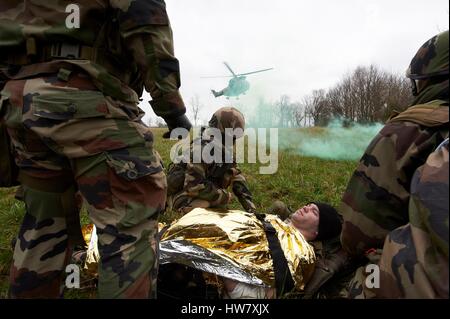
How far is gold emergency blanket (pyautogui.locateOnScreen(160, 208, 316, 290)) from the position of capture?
8.63ft

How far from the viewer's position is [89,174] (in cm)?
176

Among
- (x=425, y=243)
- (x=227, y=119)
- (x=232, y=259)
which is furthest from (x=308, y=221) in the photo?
(x=227, y=119)

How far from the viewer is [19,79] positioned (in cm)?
184

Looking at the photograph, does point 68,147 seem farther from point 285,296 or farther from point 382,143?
point 285,296

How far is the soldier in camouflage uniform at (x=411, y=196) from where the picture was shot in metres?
1.46

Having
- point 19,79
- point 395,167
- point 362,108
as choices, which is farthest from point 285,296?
point 362,108

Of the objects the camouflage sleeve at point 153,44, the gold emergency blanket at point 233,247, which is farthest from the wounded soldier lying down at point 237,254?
the camouflage sleeve at point 153,44

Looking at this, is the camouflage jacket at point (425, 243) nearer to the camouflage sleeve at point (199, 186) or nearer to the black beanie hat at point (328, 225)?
the black beanie hat at point (328, 225)

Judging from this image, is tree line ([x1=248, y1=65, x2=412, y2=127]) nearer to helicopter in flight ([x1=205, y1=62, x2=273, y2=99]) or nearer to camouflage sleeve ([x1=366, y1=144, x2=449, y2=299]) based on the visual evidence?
helicopter in flight ([x1=205, y1=62, x2=273, y2=99])

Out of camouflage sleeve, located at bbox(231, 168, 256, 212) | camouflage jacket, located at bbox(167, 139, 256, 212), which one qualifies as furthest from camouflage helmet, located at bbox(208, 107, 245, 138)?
camouflage sleeve, located at bbox(231, 168, 256, 212)

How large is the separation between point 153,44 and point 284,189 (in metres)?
4.51

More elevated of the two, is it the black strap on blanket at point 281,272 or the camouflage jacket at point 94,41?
the camouflage jacket at point 94,41

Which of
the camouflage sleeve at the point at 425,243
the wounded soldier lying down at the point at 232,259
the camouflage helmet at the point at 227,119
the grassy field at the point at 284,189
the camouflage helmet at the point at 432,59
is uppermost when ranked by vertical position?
the camouflage helmet at the point at 432,59
